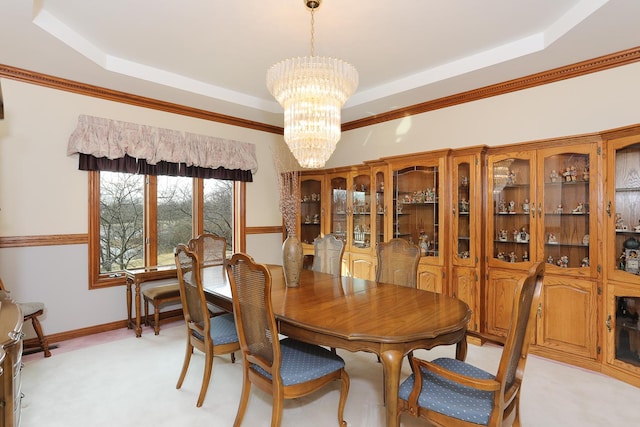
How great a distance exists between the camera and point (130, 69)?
3.34m

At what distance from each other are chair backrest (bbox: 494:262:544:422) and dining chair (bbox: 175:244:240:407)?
166cm

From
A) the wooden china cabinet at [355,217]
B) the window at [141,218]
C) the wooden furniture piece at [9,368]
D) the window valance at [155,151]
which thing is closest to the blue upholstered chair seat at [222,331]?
the wooden furniture piece at [9,368]

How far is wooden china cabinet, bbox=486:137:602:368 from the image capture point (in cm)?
282

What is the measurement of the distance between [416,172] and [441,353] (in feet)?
6.20

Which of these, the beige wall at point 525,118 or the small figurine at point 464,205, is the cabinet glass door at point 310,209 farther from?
the small figurine at point 464,205

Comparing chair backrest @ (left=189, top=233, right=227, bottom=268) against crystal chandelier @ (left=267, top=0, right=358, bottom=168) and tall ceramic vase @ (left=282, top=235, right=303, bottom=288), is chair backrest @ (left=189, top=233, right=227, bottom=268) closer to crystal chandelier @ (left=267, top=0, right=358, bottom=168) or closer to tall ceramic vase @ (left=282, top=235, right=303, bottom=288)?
tall ceramic vase @ (left=282, top=235, right=303, bottom=288)

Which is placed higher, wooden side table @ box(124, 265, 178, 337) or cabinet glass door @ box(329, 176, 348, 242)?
cabinet glass door @ box(329, 176, 348, 242)

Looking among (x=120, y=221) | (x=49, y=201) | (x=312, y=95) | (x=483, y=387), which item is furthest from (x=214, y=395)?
(x=49, y=201)

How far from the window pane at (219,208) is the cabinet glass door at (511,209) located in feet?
11.0

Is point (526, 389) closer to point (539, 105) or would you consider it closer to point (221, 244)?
point (539, 105)

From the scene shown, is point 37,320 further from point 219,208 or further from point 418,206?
point 418,206

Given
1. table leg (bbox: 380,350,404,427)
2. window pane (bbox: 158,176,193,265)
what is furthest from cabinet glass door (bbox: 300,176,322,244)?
table leg (bbox: 380,350,404,427)

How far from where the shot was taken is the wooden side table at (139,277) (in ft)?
11.7

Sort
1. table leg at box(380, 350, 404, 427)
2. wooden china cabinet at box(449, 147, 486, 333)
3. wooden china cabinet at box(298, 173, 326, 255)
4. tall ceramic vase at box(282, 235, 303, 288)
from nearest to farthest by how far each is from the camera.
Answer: table leg at box(380, 350, 404, 427) < tall ceramic vase at box(282, 235, 303, 288) < wooden china cabinet at box(449, 147, 486, 333) < wooden china cabinet at box(298, 173, 326, 255)
